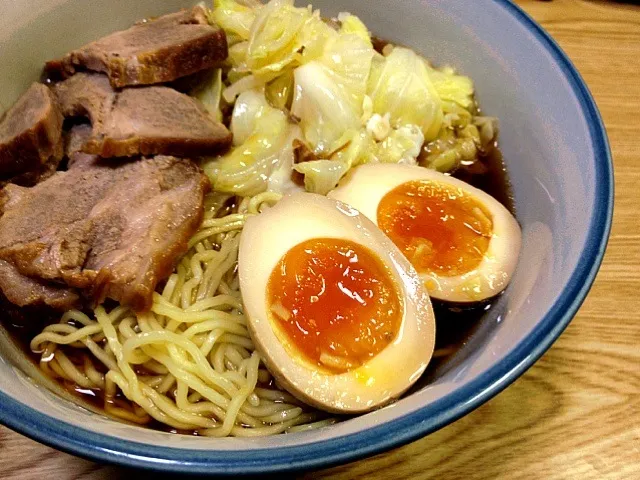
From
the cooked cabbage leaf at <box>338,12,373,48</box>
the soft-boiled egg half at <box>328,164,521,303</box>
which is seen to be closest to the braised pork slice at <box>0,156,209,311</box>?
the soft-boiled egg half at <box>328,164,521,303</box>

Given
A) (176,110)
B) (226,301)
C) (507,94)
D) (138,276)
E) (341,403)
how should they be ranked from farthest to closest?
(507,94) < (176,110) < (226,301) < (138,276) < (341,403)

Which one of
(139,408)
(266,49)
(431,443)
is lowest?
(431,443)

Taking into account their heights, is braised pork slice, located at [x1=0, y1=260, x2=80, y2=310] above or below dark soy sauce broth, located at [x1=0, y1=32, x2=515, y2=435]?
above

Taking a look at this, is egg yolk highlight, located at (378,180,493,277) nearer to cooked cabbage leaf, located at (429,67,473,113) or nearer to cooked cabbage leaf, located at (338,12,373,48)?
cooked cabbage leaf, located at (429,67,473,113)

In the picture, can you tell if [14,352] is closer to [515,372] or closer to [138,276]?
[138,276]

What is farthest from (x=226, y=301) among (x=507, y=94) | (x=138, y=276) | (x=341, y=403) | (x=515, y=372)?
(x=507, y=94)

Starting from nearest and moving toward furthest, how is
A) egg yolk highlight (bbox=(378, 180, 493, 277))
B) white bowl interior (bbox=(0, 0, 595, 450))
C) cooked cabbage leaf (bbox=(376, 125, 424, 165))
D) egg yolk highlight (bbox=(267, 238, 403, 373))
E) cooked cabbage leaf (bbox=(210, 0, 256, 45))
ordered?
white bowl interior (bbox=(0, 0, 595, 450))
egg yolk highlight (bbox=(267, 238, 403, 373))
egg yolk highlight (bbox=(378, 180, 493, 277))
cooked cabbage leaf (bbox=(376, 125, 424, 165))
cooked cabbage leaf (bbox=(210, 0, 256, 45))

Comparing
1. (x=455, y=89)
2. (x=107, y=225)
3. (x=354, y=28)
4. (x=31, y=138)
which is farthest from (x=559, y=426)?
(x=31, y=138)
